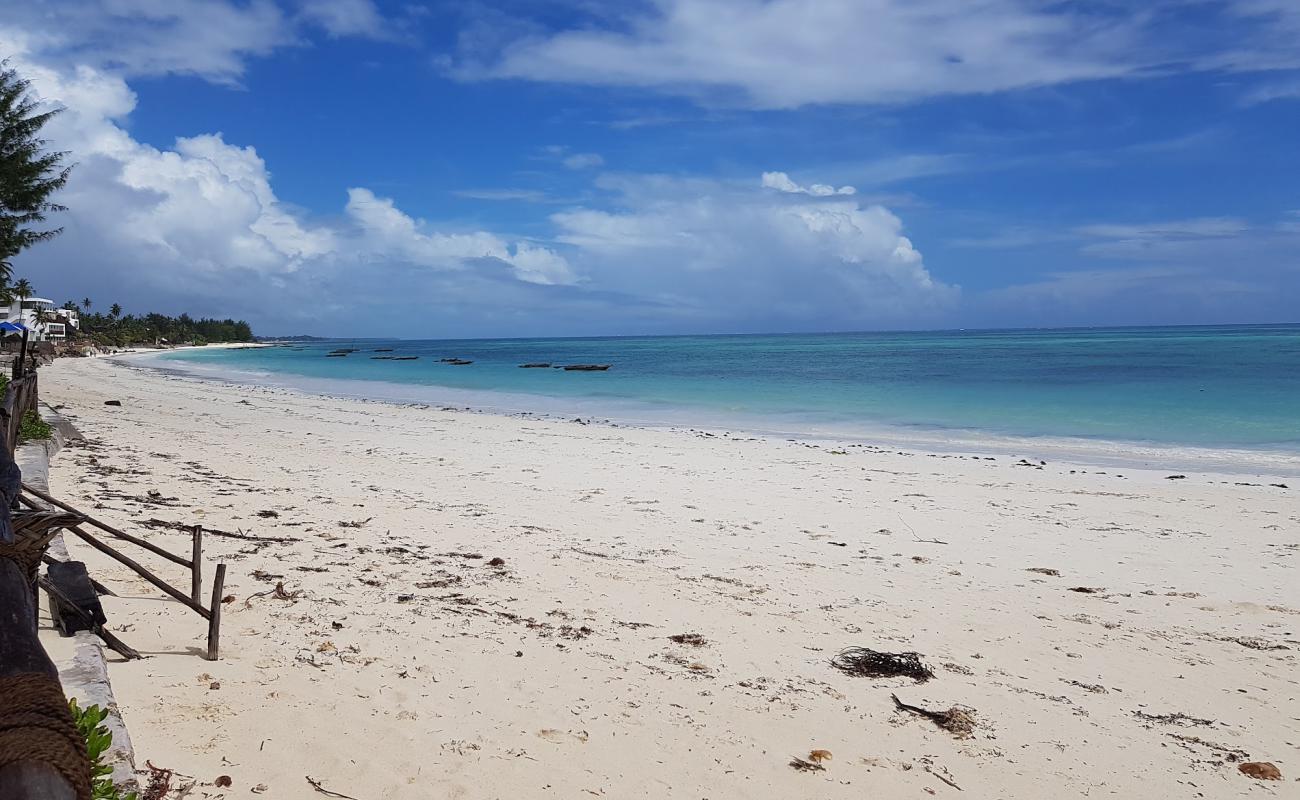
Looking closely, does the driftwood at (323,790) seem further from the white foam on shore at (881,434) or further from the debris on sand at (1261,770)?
the white foam on shore at (881,434)

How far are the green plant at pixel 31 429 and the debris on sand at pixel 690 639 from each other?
1026cm

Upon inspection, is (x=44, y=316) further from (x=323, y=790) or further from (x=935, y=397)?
(x=323, y=790)

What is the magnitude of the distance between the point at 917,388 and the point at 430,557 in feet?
109

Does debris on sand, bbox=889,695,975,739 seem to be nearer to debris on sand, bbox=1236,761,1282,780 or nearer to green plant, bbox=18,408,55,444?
debris on sand, bbox=1236,761,1282,780

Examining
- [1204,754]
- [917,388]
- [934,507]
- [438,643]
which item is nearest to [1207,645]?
[1204,754]

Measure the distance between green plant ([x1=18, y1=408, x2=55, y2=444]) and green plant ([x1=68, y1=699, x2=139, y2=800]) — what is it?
1025 cm

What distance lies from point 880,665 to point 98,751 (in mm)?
4397

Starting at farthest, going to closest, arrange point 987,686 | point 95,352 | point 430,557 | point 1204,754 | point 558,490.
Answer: point 95,352
point 558,490
point 430,557
point 987,686
point 1204,754

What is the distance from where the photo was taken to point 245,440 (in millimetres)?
16297

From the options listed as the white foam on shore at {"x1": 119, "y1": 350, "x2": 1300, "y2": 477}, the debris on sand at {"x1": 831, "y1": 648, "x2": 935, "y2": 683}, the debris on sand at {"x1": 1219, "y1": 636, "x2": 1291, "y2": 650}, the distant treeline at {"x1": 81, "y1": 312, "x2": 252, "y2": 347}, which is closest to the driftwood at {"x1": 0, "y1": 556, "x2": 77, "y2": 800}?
the debris on sand at {"x1": 831, "y1": 648, "x2": 935, "y2": 683}

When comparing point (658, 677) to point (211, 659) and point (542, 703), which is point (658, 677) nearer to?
point (542, 703)

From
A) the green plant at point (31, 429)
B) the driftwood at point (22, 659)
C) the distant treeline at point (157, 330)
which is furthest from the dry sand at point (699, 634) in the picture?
the distant treeline at point (157, 330)

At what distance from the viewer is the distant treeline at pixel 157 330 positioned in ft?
320

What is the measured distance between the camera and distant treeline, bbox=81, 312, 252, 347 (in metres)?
97.7
